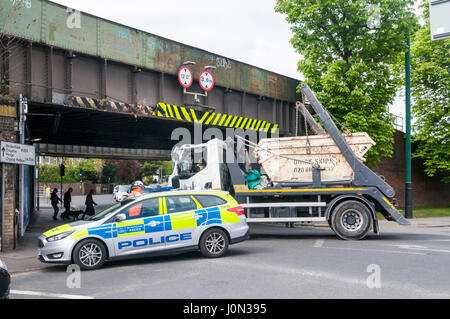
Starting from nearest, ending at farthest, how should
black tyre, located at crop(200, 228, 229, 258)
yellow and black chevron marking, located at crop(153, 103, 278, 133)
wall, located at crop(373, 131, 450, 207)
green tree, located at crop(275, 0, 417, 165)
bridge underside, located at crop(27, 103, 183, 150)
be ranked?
black tyre, located at crop(200, 228, 229, 258), bridge underside, located at crop(27, 103, 183, 150), yellow and black chevron marking, located at crop(153, 103, 278, 133), green tree, located at crop(275, 0, 417, 165), wall, located at crop(373, 131, 450, 207)

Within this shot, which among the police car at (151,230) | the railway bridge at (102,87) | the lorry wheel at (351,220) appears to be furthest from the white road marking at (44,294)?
the lorry wheel at (351,220)

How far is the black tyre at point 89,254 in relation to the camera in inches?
356

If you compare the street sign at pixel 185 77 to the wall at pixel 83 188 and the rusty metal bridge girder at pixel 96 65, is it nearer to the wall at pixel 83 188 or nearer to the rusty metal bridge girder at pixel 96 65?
the rusty metal bridge girder at pixel 96 65

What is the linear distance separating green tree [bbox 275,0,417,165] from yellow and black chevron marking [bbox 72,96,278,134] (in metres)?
3.91

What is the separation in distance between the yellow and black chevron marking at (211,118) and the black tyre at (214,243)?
24.4 ft

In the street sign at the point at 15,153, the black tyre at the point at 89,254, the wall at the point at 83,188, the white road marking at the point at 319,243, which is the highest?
the street sign at the point at 15,153

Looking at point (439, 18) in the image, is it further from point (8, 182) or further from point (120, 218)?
point (8, 182)

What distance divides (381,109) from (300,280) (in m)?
17.3

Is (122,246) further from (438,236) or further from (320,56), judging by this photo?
(320,56)

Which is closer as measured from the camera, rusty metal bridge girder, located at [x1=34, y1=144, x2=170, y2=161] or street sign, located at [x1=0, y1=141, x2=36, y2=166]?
street sign, located at [x1=0, y1=141, x2=36, y2=166]

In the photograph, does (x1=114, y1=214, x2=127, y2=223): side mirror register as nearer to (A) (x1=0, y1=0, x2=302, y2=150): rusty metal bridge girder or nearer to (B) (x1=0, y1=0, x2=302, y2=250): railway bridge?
(B) (x1=0, y1=0, x2=302, y2=250): railway bridge

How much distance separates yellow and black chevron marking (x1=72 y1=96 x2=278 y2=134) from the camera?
47.1 feet

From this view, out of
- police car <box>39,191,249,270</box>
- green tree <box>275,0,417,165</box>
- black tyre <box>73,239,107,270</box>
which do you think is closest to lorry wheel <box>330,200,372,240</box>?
police car <box>39,191,249,270</box>
